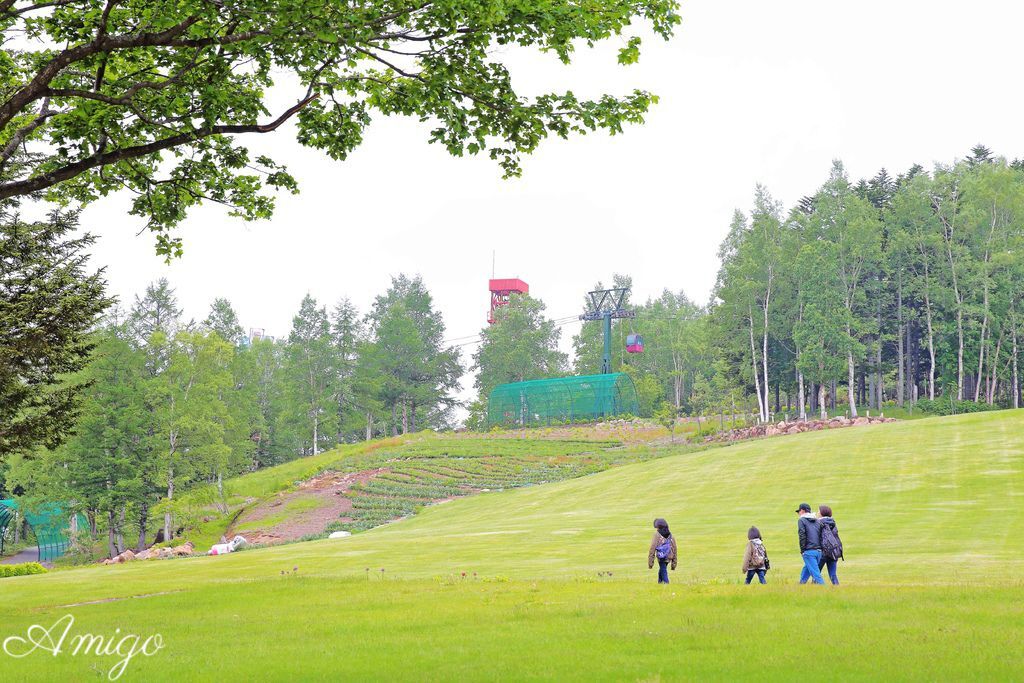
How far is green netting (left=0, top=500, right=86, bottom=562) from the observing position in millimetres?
55656

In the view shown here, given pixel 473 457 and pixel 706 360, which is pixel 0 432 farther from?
pixel 706 360

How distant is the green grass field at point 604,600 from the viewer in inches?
377

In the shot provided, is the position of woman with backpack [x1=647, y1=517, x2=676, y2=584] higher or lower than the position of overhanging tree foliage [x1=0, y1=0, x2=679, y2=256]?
lower

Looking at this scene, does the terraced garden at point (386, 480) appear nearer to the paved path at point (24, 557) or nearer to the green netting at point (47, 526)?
the green netting at point (47, 526)

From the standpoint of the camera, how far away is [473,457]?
69188 millimetres

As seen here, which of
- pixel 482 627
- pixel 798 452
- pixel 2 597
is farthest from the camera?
pixel 798 452

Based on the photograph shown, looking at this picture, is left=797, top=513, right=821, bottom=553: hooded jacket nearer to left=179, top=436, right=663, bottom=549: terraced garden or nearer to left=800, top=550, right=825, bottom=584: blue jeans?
left=800, top=550, right=825, bottom=584: blue jeans

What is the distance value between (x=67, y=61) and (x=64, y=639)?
829 cm

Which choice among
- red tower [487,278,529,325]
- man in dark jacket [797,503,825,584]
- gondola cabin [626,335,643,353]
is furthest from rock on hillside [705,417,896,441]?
red tower [487,278,529,325]

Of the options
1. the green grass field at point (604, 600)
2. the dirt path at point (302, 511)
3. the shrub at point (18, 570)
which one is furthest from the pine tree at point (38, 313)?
the dirt path at point (302, 511)

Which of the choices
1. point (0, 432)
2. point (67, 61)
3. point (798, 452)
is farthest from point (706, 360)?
point (67, 61)
